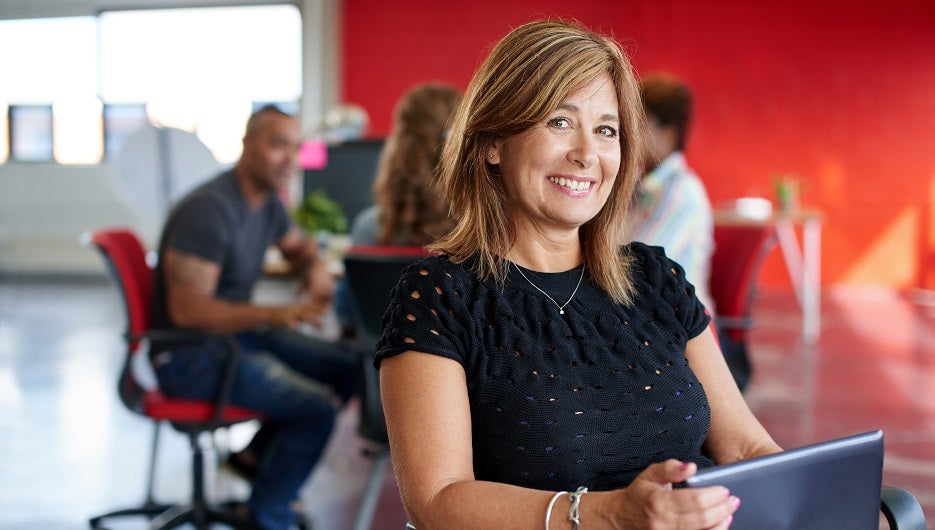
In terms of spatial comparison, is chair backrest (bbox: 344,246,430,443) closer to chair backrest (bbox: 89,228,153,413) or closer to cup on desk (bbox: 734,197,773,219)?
chair backrest (bbox: 89,228,153,413)

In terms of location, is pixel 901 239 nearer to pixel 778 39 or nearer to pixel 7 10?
pixel 778 39

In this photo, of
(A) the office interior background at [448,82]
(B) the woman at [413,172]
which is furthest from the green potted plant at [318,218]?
(A) the office interior background at [448,82]

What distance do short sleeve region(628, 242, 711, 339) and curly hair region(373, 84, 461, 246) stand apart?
4.52 feet

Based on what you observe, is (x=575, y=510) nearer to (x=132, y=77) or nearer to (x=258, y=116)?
(x=258, y=116)

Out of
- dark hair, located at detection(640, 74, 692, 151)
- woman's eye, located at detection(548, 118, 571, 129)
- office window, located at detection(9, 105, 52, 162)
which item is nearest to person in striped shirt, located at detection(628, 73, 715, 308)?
dark hair, located at detection(640, 74, 692, 151)

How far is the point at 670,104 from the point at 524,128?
201 centimetres

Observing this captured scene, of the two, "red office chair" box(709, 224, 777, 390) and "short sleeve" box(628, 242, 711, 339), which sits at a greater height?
"short sleeve" box(628, 242, 711, 339)

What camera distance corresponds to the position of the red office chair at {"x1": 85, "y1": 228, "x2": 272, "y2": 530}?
2.81 meters

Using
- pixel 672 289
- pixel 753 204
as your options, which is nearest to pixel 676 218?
pixel 672 289

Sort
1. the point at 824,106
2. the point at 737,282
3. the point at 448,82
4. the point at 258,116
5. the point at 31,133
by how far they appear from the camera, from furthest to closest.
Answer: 1. the point at 31,133
2. the point at 448,82
3. the point at 824,106
4. the point at 737,282
5. the point at 258,116

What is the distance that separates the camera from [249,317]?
9.52ft

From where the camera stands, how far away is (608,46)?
148cm

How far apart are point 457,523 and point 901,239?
9570 mm

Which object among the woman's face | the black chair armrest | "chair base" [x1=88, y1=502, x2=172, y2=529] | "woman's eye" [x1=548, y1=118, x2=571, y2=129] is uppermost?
"woman's eye" [x1=548, y1=118, x2=571, y2=129]
